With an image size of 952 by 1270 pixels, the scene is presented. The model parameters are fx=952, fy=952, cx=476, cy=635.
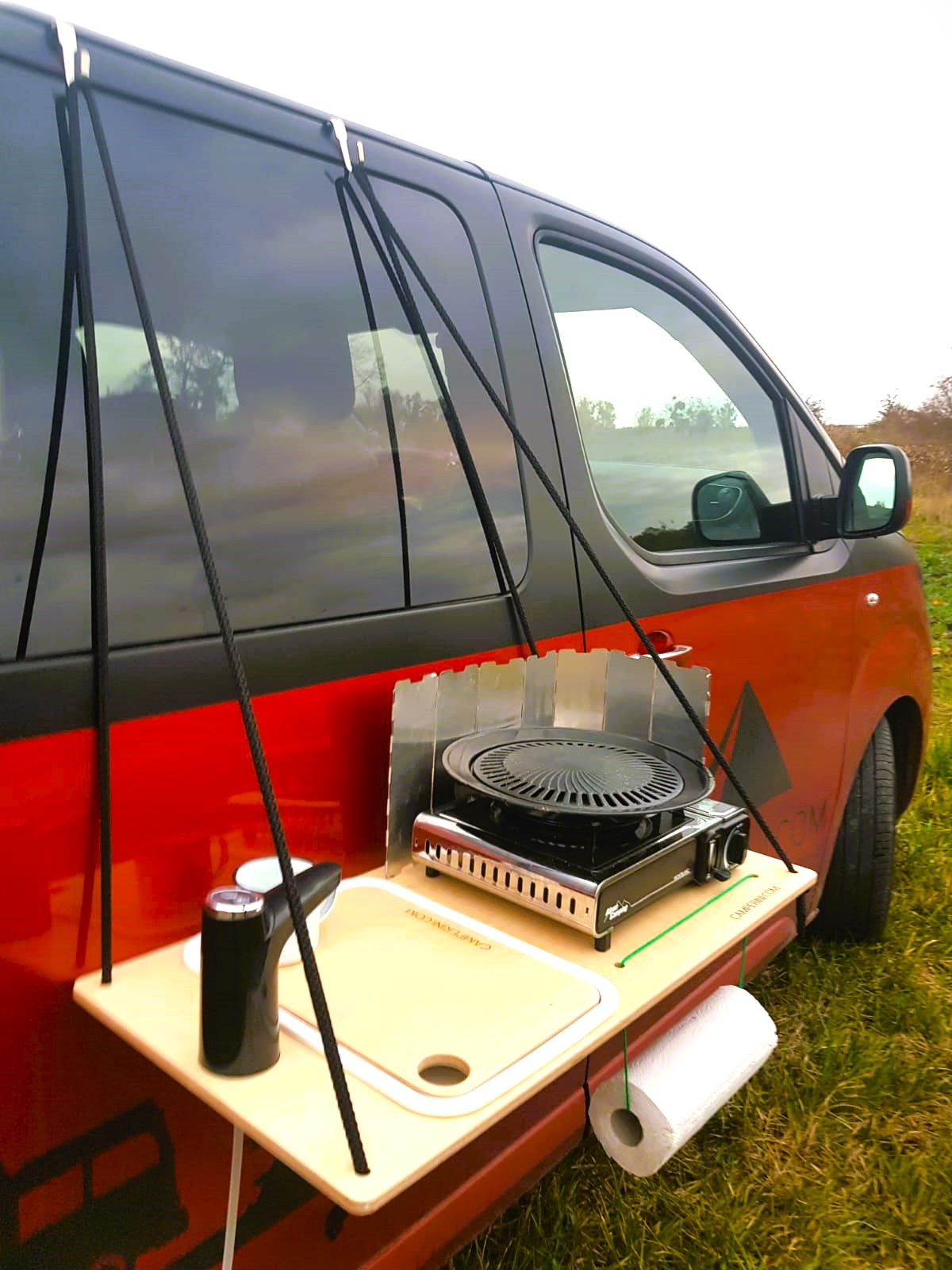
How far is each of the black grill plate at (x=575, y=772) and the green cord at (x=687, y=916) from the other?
0.50ft

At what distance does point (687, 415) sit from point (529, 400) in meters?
0.75

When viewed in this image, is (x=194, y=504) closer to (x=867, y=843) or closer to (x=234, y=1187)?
(x=234, y=1187)

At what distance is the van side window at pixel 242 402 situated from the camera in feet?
3.40

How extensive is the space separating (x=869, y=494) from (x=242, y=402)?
1.78 metres

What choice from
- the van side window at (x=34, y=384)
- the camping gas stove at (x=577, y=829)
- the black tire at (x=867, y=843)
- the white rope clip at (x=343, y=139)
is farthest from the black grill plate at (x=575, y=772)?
the black tire at (x=867, y=843)

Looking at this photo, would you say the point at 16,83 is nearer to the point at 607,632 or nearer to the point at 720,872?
the point at 607,632

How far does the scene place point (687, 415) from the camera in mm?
2305

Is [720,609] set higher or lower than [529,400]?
lower

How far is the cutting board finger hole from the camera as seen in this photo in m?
0.93

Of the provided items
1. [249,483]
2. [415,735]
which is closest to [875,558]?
[415,735]

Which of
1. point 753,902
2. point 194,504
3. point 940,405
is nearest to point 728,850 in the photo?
point 753,902

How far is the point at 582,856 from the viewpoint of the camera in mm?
1239

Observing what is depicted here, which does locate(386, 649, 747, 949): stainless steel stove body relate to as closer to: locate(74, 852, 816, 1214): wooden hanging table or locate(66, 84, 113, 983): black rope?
locate(74, 852, 816, 1214): wooden hanging table

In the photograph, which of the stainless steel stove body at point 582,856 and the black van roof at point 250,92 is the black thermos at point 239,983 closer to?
the stainless steel stove body at point 582,856
